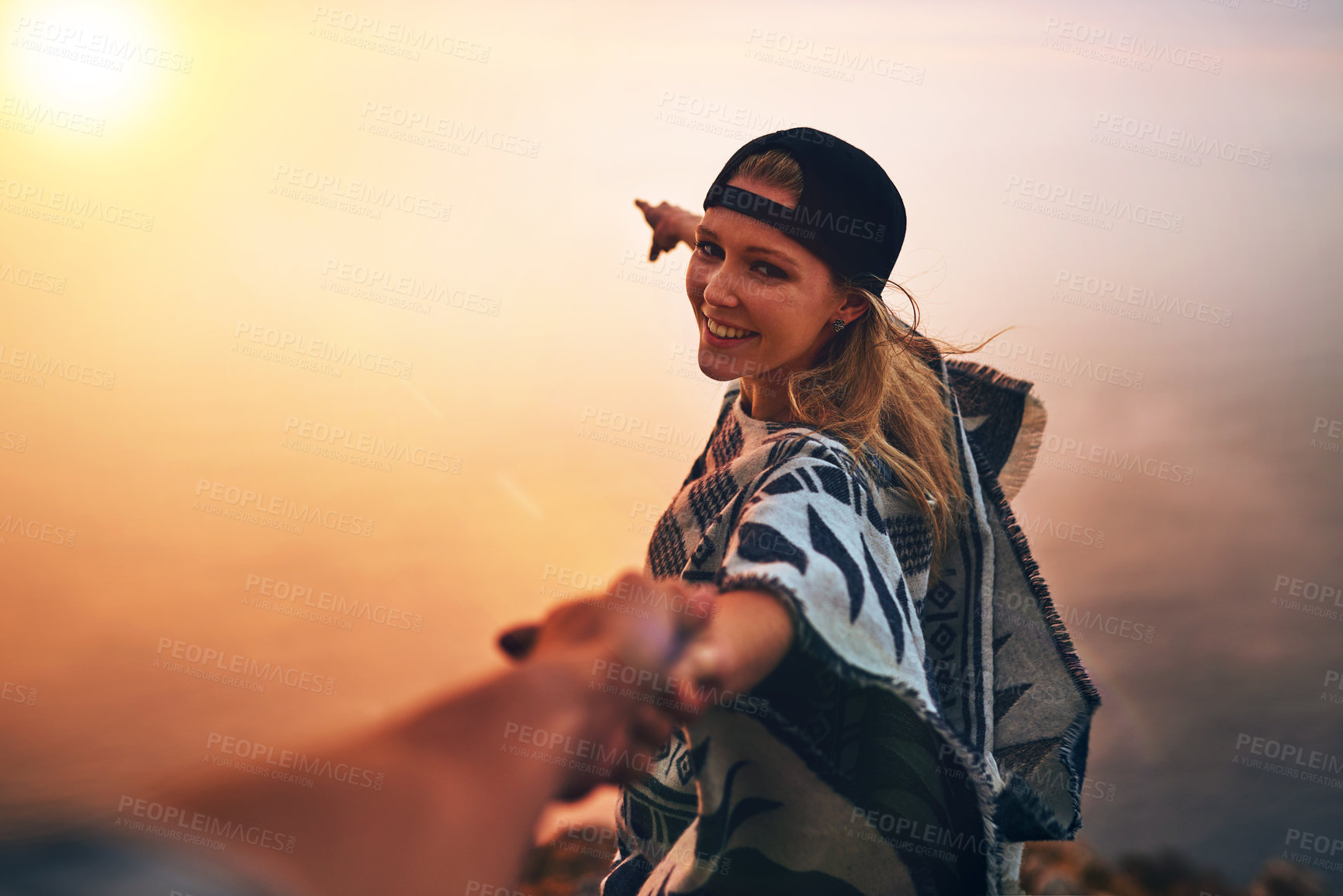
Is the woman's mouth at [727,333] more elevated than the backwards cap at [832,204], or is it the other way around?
the backwards cap at [832,204]

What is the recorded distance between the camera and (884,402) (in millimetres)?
1900

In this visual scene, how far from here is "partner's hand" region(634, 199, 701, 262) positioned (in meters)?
2.68

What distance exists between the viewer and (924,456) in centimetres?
188

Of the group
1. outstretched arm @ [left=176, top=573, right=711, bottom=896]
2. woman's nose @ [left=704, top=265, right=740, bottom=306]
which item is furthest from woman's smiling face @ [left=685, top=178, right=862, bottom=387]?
outstretched arm @ [left=176, top=573, right=711, bottom=896]

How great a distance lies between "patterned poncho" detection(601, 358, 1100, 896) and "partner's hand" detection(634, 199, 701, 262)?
100cm

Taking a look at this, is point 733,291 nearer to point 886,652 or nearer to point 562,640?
point 886,652

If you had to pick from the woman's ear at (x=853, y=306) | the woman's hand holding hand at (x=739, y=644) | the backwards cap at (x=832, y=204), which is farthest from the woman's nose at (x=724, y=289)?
the woman's hand holding hand at (x=739, y=644)

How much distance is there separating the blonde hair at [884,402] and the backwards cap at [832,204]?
28 millimetres

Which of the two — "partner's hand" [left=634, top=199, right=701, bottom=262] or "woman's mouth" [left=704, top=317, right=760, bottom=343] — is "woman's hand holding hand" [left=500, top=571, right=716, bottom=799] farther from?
"partner's hand" [left=634, top=199, right=701, bottom=262]

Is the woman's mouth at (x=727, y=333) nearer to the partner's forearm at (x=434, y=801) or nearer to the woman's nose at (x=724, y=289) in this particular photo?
the woman's nose at (x=724, y=289)

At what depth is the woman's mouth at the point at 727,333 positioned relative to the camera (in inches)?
73.1

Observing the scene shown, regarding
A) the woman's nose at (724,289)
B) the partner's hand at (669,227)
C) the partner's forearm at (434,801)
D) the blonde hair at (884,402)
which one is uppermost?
the partner's hand at (669,227)

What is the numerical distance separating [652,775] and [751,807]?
46 cm

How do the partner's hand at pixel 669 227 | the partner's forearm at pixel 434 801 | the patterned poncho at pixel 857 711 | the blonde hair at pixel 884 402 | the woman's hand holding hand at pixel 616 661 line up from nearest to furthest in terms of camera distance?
the partner's forearm at pixel 434 801
the woman's hand holding hand at pixel 616 661
the patterned poncho at pixel 857 711
the blonde hair at pixel 884 402
the partner's hand at pixel 669 227
